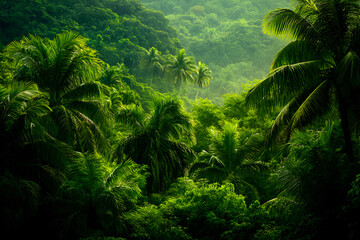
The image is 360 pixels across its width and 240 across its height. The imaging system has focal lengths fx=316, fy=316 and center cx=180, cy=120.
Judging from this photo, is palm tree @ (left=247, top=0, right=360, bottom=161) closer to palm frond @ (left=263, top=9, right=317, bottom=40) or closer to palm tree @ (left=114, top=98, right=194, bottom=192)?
palm frond @ (left=263, top=9, right=317, bottom=40)

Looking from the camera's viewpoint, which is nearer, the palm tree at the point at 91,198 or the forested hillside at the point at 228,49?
the palm tree at the point at 91,198

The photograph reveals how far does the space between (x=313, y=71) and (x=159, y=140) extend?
7.55 m

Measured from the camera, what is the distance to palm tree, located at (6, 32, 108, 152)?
10891mm

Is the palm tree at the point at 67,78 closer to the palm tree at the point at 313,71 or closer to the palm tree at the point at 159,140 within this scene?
the palm tree at the point at 159,140

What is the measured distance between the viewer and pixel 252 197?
14508mm

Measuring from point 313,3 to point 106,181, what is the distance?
26.1 ft

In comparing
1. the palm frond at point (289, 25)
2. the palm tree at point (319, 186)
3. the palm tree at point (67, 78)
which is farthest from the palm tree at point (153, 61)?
the palm tree at point (319, 186)

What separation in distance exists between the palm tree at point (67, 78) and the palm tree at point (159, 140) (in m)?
2.59

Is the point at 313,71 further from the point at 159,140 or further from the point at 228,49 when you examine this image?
the point at 228,49

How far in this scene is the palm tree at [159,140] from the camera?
13859mm

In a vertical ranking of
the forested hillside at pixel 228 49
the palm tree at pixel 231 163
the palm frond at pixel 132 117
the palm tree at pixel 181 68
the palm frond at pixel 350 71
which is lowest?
the palm tree at pixel 231 163

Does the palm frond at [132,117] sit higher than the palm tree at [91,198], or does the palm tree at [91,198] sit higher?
the palm frond at [132,117]

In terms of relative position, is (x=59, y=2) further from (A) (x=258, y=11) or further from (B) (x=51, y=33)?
(A) (x=258, y=11)

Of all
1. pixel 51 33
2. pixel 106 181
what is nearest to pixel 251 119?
pixel 106 181
